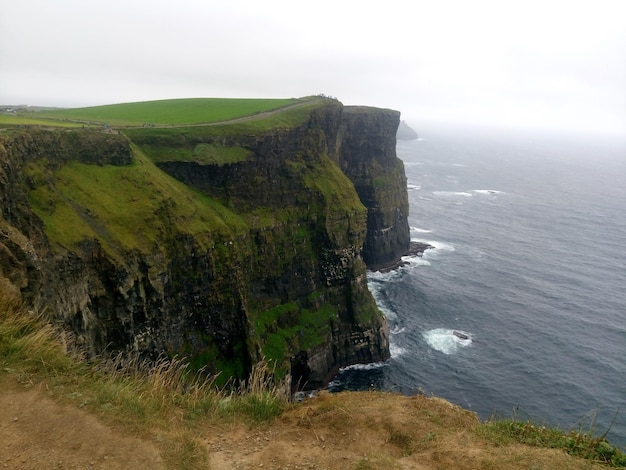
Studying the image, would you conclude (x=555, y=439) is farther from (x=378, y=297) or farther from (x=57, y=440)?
(x=378, y=297)

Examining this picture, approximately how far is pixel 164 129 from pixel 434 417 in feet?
172

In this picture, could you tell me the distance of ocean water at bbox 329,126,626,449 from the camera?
5466cm

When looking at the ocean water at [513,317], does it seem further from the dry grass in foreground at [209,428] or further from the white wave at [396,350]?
the dry grass in foreground at [209,428]

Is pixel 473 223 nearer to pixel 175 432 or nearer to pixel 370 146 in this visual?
pixel 370 146

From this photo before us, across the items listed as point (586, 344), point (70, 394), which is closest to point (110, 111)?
point (70, 394)

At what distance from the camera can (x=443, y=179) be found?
19162 cm

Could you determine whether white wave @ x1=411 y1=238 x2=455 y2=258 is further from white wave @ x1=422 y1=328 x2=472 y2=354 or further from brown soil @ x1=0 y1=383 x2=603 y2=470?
brown soil @ x1=0 y1=383 x2=603 y2=470

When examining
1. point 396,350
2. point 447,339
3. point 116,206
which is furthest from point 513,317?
point 116,206

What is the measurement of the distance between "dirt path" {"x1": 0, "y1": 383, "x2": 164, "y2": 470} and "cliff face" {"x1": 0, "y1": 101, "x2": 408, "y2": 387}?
432 inches

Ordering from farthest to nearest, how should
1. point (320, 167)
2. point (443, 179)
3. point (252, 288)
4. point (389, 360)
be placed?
point (443, 179) < point (320, 167) < point (389, 360) < point (252, 288)

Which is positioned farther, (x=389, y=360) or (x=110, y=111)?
(x=110, y=111)

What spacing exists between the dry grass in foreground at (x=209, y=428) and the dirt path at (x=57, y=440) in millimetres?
24

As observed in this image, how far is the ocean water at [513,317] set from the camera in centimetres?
5466

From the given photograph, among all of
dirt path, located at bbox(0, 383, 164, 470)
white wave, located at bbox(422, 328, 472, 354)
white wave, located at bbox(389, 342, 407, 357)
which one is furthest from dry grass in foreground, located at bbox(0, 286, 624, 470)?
white wave, located at bbox(422, 328, 472, 354)
